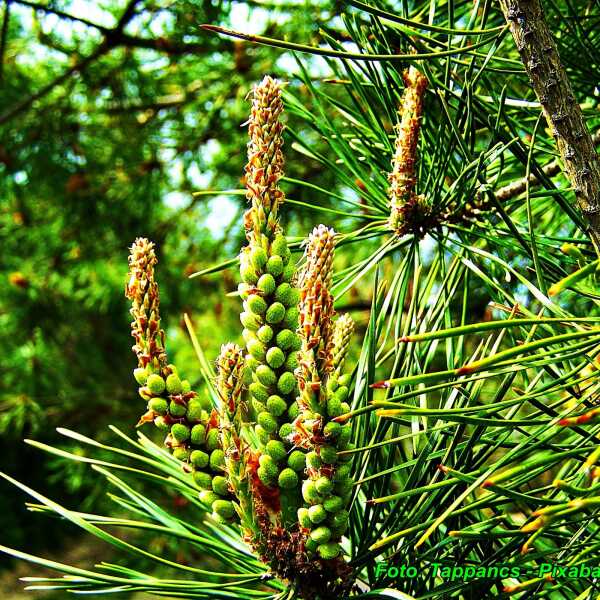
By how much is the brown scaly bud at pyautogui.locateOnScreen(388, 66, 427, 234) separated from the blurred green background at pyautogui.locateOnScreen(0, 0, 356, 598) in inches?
33.5

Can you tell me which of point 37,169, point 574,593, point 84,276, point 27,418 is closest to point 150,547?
point 27,418

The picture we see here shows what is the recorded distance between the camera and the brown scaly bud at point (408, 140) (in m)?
0.47

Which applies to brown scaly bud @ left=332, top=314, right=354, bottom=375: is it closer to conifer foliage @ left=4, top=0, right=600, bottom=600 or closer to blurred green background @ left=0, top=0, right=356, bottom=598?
conifer foliage @ left=4, top=0, right=600, bottom=600

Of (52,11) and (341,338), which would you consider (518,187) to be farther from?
(52,11)

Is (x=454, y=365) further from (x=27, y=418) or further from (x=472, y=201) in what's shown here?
(x=27, y=418)

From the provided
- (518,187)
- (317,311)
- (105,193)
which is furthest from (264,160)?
(105,193)

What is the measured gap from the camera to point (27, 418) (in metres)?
1.97

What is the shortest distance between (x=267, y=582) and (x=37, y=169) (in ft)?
5.07

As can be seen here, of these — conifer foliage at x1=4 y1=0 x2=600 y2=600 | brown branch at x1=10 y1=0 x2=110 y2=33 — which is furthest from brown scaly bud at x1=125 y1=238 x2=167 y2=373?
brown branch at x1=10 y1=0 x2=110 y2=33

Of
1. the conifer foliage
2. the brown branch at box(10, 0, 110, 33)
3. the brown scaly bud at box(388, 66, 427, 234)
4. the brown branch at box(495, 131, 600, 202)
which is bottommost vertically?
the conifer foliage

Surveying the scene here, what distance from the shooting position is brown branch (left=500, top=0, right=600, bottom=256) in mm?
338

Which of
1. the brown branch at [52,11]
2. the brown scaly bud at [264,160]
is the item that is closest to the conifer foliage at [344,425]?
the brown scaly bud at [264,160]

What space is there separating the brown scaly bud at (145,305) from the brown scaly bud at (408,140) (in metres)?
0.19

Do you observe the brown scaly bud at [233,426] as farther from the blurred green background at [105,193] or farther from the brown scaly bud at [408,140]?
the blurred green background at [105,193]
